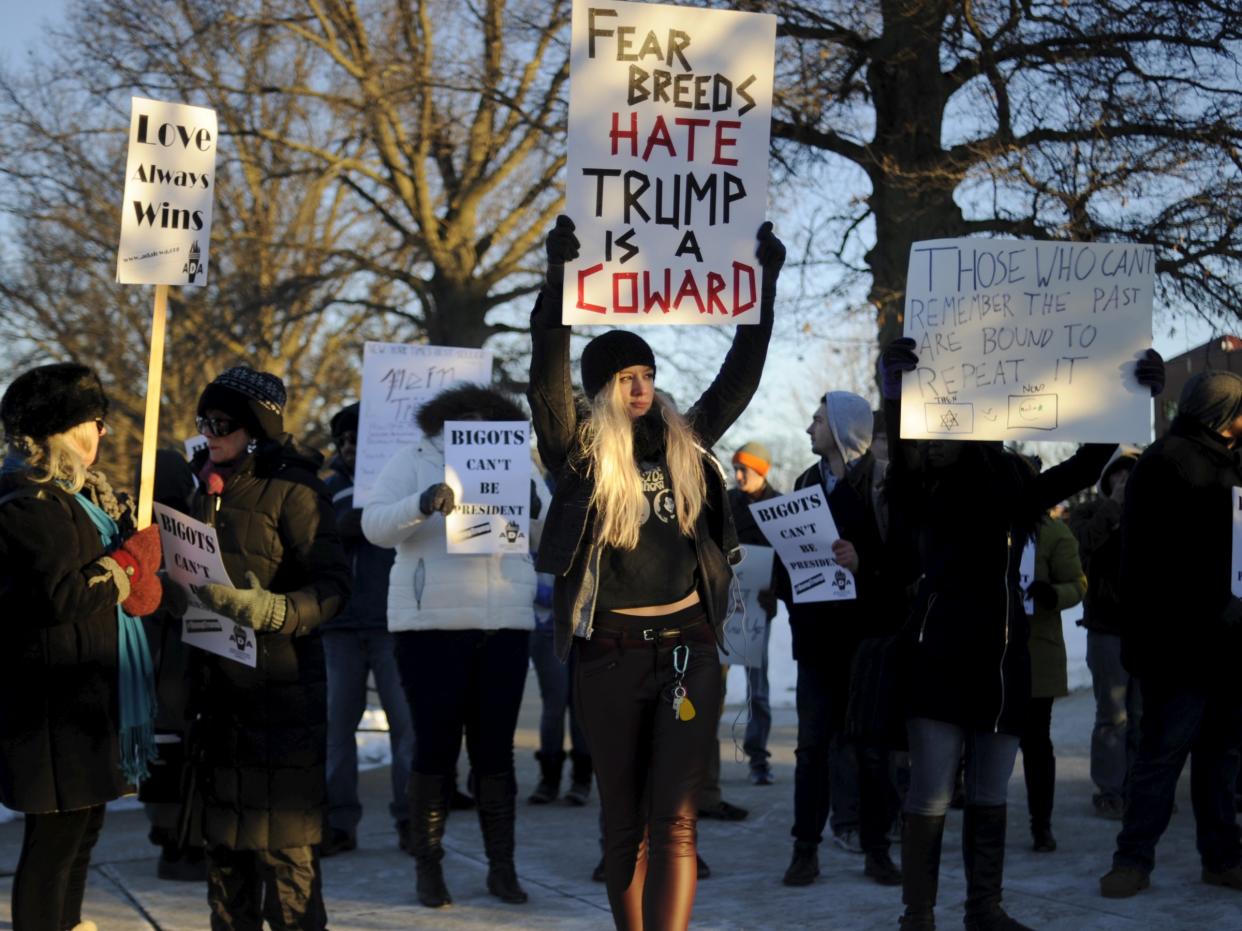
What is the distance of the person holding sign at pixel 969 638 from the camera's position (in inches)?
204

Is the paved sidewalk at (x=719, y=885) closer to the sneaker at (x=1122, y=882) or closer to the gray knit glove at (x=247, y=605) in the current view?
the sneaker at (x=1122, y=882)

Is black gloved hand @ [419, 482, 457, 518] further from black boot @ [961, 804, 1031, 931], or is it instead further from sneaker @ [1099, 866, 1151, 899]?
sneaker @ [1099, 866, 1151, 899]

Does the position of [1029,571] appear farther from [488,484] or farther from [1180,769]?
[488,484]

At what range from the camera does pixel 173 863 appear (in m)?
6.91

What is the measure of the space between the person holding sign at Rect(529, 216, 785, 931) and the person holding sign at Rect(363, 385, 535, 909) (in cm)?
178

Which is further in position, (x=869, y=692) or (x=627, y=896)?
(x=869, y=692)

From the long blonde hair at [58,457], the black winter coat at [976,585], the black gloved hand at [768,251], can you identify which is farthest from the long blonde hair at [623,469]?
the long blonde hair at [58,457]

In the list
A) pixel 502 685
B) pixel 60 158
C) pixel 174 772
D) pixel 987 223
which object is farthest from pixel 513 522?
pixel 60 158

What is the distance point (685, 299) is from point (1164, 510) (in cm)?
232

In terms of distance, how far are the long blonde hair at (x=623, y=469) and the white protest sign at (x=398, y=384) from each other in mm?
3648

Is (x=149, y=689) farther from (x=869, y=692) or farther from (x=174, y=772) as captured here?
(x=869, y=692)

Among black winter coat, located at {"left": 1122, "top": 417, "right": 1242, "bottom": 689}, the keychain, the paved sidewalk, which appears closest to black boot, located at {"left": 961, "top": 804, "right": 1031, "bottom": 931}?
the paved sidewalk

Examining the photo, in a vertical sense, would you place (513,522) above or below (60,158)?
below

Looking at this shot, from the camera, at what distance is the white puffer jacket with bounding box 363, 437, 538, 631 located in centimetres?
640
